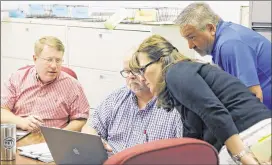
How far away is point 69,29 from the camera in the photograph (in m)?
3.76

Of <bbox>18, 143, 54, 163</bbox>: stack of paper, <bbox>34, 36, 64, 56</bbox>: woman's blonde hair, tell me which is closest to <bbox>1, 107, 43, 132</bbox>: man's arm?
<bbox>18, 143, 54, 163</bbox>: stack of paper

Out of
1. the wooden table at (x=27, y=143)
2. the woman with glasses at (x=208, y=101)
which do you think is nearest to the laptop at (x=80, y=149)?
the wooden table at (x=27, y=143)

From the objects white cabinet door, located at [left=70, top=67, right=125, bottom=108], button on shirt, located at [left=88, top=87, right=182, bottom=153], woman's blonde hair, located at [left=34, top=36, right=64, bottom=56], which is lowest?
white cabinet door, located at [left=70, top=67, right=125, bottom=108]

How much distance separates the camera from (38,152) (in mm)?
1845

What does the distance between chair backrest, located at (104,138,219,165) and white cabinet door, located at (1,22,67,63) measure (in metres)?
2.86

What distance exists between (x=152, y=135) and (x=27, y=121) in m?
0.69

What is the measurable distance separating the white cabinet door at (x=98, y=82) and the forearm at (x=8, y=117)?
3.89ft

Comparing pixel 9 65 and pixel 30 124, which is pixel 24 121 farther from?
pixel 9 65

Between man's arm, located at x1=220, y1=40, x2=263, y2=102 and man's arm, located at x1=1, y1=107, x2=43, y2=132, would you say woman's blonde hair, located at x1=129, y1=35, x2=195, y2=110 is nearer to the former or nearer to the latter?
man's arm, located at x1=220, y1=40, x2=263, y2=102

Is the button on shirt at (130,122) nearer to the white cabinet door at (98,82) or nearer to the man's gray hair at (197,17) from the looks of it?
the man's gray hair at (197,17)

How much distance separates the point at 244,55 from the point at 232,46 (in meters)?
0.08

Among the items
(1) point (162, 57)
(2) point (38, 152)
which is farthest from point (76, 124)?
(1) point (162, 57)

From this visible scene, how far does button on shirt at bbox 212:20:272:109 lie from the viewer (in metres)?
2.20

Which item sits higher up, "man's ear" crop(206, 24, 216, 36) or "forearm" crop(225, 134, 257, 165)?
"man's ear" crop(206, 24, 216, 36)
